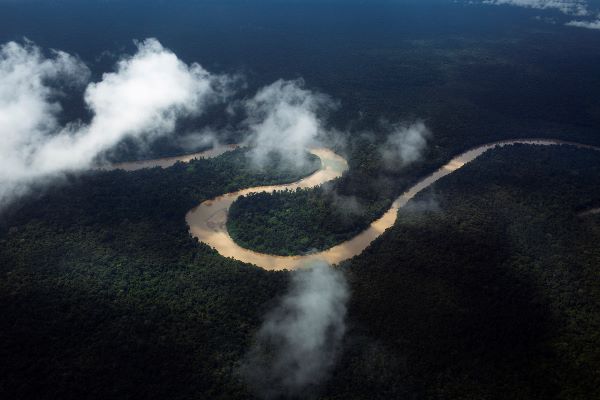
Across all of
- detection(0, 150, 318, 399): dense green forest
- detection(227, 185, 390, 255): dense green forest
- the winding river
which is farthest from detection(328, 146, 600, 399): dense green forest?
detection(0, 150, 318, 399): dense green forest

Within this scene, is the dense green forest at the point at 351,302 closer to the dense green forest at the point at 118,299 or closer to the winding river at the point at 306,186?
the dense green forest at the point at 118,299

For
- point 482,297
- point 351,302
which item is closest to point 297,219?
point 351,302

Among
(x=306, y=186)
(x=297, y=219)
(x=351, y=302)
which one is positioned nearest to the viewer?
(x=351, y=302)

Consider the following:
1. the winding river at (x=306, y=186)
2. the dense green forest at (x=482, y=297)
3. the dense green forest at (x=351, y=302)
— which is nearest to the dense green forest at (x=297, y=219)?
the winding river at (x=306, y=186)

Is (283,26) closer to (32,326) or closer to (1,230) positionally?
(1,230)

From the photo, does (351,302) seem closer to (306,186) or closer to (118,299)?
(118,299)
